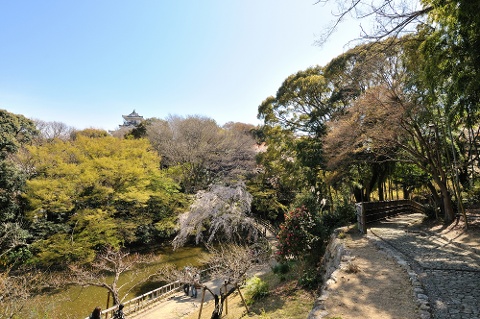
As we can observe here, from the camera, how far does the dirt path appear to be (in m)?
4.03

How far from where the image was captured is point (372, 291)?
478 centimetres

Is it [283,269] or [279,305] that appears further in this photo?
[283,269]

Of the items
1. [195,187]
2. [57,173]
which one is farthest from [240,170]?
[57,173]

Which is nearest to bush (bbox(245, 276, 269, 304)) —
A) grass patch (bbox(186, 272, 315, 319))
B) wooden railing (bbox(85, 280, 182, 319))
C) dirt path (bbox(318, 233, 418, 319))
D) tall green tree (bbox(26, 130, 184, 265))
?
grass patch (bbox(186, 272, 315, 319))

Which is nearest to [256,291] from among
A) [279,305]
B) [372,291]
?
[279,305]

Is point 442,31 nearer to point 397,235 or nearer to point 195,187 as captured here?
point 397,235

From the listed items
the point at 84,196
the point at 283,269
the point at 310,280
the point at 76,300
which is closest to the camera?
the point at 310,280

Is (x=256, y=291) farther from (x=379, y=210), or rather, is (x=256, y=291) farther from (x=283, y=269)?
(x=379, y=210)

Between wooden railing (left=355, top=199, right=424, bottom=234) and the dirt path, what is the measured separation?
9.09 feet

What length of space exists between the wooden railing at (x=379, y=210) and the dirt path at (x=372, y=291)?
2771 millimetres

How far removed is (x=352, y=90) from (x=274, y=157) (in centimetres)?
634

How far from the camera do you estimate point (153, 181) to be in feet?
52.7

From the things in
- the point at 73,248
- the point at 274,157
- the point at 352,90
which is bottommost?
the point at 73,248

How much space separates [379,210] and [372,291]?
348 inches
